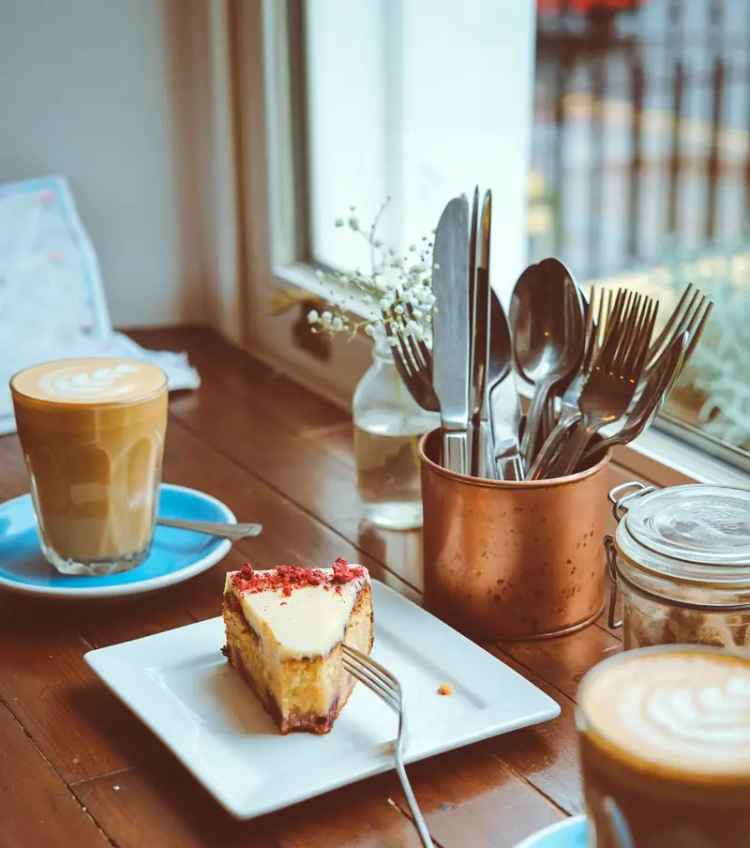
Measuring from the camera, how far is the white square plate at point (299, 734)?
2.46 feet

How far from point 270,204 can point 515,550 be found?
85 cm

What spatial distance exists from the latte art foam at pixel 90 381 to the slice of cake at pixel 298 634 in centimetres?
21

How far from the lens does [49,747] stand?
0.82 meters

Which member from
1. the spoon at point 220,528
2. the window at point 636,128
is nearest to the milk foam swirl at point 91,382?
the spoon at point 220,528

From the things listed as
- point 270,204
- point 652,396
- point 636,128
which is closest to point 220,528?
point 652,396

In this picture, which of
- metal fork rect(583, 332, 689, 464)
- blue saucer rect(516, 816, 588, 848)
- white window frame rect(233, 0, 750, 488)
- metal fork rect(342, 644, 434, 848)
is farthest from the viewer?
white window frame rect(233, 0, 750, 488)

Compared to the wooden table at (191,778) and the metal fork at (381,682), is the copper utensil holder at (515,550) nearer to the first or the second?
the wooden table at (191,778)

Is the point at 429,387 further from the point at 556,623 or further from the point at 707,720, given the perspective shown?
the point at 707,720

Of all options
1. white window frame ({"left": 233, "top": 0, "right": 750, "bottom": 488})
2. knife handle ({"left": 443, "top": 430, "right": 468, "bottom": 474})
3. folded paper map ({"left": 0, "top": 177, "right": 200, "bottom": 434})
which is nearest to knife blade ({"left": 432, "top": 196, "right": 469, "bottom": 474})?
knife handle ({"left": 443, "top": 430, "right": 468, "bottom": 474})

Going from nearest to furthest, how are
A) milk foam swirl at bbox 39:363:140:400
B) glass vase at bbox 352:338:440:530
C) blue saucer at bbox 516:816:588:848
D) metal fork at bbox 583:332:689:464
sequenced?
blue saucer at bbox 516:816:588:848 → metal fork at bbox 583:332:689:464 → milk foam swirl at bbox 39:363:140:400 → glass vase at bbox 352:338:440:530

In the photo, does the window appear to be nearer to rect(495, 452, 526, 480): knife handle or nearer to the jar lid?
rect(495, 452, 526, 480): knife handle

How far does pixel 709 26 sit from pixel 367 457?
3.94 metres

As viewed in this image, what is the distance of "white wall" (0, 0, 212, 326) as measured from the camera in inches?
64.2

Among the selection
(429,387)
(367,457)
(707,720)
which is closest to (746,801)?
(707,720)
